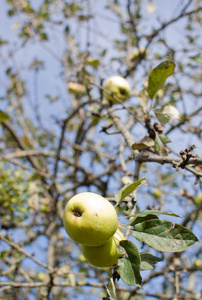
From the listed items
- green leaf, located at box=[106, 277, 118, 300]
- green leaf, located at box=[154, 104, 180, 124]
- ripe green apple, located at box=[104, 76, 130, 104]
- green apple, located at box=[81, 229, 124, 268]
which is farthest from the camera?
ripe green apple, located at box=[104, 76, 130, 104]

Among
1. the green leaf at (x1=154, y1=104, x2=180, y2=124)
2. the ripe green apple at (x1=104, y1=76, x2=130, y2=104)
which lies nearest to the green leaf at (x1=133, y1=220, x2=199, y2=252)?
the green leaf at (x1=154, y1=104, x2=180, y2=124)

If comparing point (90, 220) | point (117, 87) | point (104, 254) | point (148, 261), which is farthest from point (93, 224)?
point (117, 87)

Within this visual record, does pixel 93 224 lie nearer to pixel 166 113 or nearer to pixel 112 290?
pixel 112 290

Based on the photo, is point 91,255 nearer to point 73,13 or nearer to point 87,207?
point 87,207

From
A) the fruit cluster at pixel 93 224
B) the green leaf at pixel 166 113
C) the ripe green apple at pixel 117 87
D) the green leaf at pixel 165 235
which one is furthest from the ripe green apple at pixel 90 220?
the ripe green apple at pixel 117 87

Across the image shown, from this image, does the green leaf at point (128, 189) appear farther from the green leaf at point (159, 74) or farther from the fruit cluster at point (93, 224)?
the green leaf at point (159, 74)

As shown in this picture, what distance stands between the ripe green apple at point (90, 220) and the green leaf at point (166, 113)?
0.71 m

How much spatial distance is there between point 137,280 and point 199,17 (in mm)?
4343

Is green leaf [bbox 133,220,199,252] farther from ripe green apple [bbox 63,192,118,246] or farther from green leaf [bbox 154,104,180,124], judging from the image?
green leaf [bbox 154,104,180,124]

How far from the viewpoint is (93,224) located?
35.8 inches

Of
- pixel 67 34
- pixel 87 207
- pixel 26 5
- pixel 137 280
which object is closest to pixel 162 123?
pixel 87 207

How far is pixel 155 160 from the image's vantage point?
3.76 feet

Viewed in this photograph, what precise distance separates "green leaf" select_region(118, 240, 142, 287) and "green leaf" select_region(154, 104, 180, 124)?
0.78 metres

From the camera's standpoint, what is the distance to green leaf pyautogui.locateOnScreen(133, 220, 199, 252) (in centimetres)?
89
